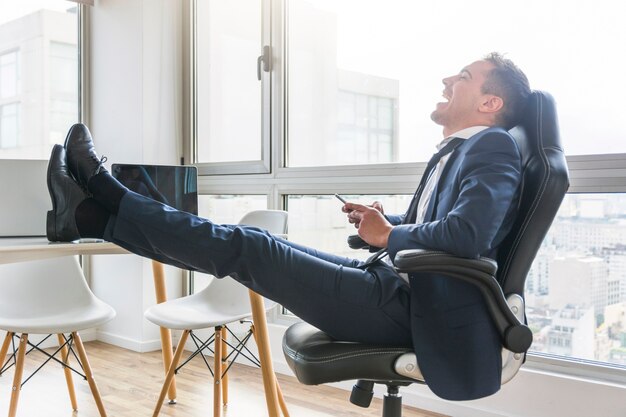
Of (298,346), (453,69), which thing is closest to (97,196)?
(298,346)

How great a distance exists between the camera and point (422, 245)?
1560 mm

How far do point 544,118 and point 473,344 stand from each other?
58 centimetres

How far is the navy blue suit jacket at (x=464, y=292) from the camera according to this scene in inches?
59.2

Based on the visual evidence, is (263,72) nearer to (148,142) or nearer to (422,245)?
(148,142)

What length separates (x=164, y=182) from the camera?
125 inches

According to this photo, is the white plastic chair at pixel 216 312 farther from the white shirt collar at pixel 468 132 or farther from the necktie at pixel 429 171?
the white shirt collar at pixel 468 132

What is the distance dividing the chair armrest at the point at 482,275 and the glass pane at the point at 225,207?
215cm

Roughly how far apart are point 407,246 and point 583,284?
1.15m

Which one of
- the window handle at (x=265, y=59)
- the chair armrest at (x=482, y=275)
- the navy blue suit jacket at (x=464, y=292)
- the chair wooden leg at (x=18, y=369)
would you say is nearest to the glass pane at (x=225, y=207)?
the window handle at (x=265, y=59)

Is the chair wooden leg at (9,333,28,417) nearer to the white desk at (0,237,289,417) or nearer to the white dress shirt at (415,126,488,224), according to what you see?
the white desk at (0,237,289,417)

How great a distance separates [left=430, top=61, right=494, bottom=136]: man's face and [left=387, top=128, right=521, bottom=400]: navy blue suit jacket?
0.34m

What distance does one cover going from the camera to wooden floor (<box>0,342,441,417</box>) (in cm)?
274

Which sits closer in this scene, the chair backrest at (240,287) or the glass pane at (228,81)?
the chair backrest at (240,287)

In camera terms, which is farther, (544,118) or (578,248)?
Answer: (578,248)
